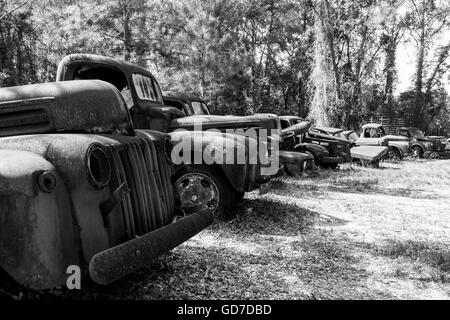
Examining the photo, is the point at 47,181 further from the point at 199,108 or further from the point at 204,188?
the point at 199,108

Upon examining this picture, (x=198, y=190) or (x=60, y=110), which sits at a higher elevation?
(x=60, y=110)

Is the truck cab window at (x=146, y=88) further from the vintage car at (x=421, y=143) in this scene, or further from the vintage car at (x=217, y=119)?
the vintage car at (x=421, y=143)

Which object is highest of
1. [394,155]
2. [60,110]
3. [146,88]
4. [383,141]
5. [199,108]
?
[146,88]

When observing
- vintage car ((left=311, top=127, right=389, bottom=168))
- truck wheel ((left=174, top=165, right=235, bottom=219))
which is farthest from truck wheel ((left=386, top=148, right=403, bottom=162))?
truck wheel ((left=174, top=165, right=235, bottom=219))

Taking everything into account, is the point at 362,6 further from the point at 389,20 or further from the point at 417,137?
the point at 417,137

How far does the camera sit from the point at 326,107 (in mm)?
19641

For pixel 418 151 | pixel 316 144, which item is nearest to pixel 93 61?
pixel 316 144

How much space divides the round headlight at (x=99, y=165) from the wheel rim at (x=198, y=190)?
8.66ft

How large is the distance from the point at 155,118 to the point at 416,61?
30742mm

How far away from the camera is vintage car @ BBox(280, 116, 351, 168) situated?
12523mm

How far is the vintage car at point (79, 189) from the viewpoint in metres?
2.28

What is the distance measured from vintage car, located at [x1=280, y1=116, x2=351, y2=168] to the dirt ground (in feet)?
16.0

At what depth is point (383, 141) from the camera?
18.0 metres

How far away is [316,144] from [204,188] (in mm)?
8910
